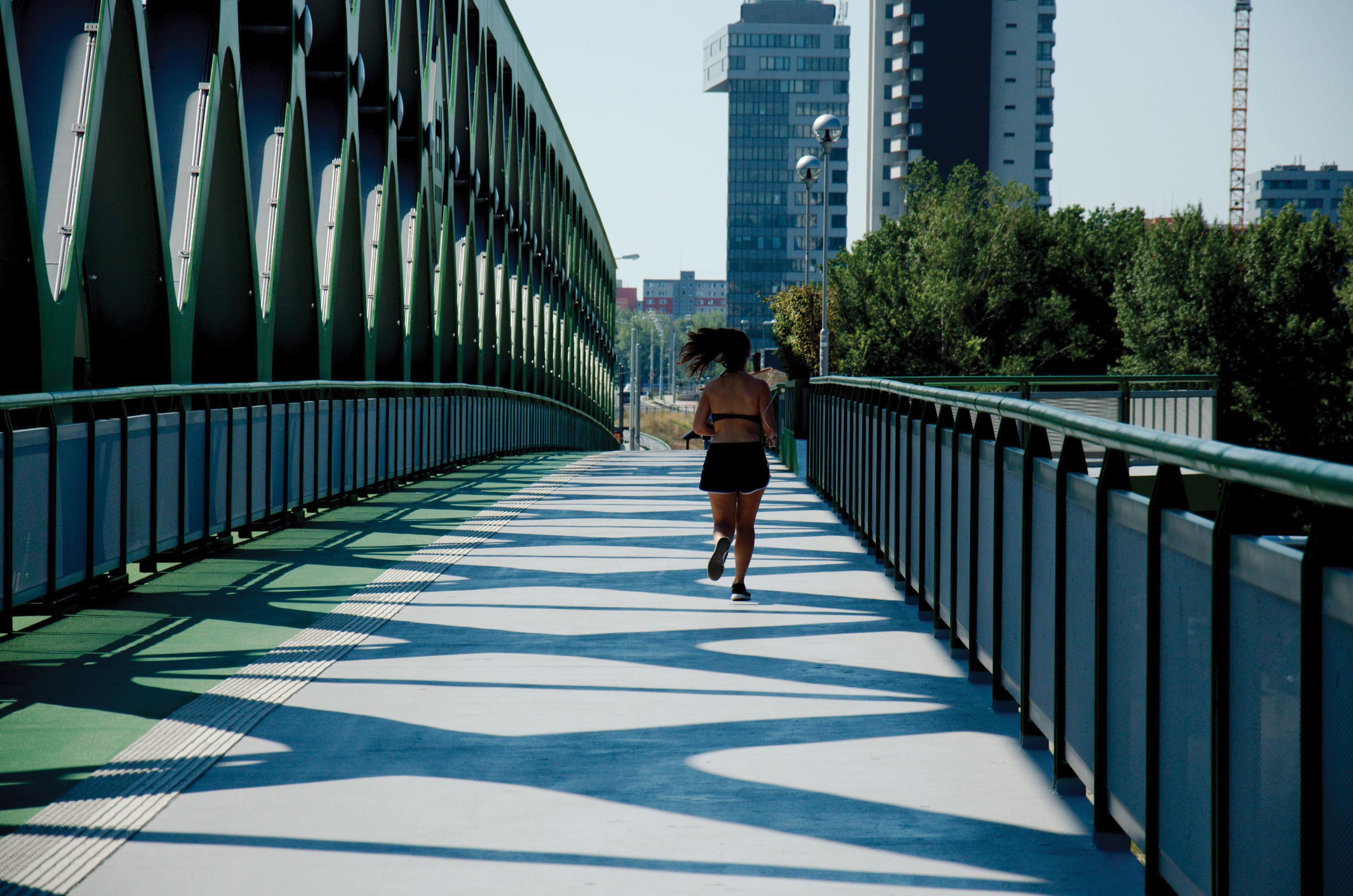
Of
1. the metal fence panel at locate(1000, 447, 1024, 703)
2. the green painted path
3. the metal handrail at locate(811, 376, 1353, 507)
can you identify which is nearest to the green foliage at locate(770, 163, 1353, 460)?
the green painted path

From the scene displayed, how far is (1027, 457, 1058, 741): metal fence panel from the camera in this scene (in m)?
4.82

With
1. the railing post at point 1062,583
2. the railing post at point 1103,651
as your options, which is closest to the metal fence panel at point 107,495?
the railing post at point 1062,583

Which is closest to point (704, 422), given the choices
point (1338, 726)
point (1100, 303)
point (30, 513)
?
point (30, 513)

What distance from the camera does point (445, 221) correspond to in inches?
1266

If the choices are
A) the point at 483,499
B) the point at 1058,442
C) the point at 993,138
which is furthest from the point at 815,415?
the point at 993,138

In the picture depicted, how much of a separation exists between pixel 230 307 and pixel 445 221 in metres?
15.6

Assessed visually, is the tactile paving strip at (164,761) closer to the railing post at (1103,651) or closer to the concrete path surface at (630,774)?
the concrete path surface at (630,774)

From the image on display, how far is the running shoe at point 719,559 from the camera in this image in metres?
9.31

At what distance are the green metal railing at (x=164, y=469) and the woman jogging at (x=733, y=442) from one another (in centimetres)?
355

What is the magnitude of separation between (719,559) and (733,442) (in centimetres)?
76

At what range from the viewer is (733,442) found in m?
9.34

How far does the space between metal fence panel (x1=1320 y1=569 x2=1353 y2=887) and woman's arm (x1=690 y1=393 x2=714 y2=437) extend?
6799mm

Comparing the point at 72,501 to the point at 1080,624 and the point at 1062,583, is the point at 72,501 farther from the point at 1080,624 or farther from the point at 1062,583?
the point at 1080,624

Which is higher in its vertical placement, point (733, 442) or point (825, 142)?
point (825, 142)
